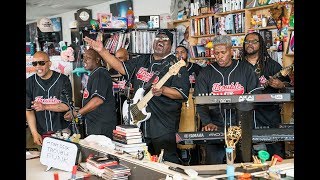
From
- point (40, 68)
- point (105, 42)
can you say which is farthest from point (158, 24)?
point (40, 68)

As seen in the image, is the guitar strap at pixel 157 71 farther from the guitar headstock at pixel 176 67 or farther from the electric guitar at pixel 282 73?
the electric guitar at pixel 282 73

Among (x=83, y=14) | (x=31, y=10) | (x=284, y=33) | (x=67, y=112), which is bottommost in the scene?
(x=67, y=112)

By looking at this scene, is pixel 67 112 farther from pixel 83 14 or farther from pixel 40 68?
pixel 83 14

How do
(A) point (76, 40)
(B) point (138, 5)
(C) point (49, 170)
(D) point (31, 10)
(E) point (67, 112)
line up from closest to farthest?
(C) point (49, 170) < (E) point (67, 112) < (A) point (76, 40) < (B) point (138, 5) < (D) point (31, 10)

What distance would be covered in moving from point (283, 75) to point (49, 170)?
2658 millimetres

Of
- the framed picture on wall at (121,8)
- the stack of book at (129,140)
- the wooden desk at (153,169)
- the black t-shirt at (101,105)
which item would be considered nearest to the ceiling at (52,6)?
the framed picture on wall at (121,8)

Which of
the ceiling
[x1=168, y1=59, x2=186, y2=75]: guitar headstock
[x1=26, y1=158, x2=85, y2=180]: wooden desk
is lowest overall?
[x1=26, y1=158, x2=85, y2=180]: wooden desk

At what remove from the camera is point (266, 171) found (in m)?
2.51

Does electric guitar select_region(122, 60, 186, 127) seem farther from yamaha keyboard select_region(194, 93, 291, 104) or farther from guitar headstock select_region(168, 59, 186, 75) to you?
yamaha keyboard select_region(194, 93, 291, 104)

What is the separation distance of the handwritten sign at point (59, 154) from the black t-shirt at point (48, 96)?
1.21 metres

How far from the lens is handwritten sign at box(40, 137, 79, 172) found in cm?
317

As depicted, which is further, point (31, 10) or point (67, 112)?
point (31, 10)

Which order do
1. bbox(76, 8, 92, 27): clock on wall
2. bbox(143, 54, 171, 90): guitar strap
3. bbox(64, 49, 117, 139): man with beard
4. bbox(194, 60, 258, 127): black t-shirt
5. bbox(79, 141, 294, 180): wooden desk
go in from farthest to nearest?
bbox(76, 8, 92, 27): clock on wall
bbox(64, 49, 117, 139): man with beard
bbox(143, 54, 171, 90): guitar strap
bbox(194, 60, 258, 127): black t-shirt
bbox(79, 141, 294, 180): wooden desk

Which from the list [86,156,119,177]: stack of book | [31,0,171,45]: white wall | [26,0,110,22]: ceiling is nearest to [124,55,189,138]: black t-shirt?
[86,156,119,177]: stack of book
